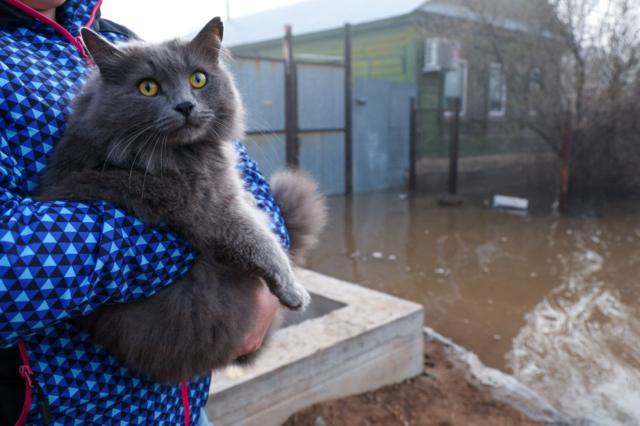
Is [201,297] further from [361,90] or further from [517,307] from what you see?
[361,90]

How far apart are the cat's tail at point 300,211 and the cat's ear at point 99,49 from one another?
0.77 m

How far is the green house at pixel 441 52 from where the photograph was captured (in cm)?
998

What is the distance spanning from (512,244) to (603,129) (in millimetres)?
4085

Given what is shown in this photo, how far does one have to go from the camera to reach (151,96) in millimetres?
1305

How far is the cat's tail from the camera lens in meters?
1.83

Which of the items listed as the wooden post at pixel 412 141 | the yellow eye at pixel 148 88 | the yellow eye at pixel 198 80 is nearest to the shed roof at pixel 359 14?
the wooden post at pixel 412 141

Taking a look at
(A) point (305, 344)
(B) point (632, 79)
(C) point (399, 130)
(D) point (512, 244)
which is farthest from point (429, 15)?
(A) point (305, 344)

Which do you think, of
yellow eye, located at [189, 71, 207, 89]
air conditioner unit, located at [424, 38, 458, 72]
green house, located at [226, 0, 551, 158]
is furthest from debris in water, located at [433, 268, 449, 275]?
air conditioner unit, located at [424, 38, 458, 72]

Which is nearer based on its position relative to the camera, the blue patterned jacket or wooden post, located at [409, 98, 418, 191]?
the blue patterned jacket

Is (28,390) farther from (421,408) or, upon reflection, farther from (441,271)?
(441,271)

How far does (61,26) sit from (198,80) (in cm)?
37

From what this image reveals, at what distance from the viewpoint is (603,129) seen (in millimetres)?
8961

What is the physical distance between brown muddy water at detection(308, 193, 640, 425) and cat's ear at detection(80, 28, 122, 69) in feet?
10.2

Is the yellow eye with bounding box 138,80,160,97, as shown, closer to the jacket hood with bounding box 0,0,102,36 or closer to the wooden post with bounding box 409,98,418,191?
the jacket hood with bounding box 0,0,102,36
